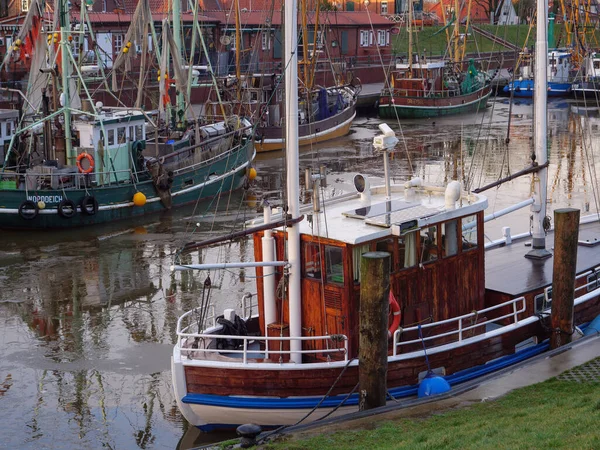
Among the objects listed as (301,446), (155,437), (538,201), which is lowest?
(155,437)

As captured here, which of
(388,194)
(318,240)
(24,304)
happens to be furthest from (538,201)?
(24,304)

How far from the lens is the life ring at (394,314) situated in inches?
568

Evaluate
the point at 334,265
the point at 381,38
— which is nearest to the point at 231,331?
the point at 334,265

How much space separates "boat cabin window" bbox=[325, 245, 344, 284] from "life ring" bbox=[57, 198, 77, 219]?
1691 centimetres

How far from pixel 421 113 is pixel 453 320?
4389 centimetres

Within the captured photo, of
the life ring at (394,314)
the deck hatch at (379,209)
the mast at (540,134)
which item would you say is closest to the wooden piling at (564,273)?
the deck hatch at (379,209)

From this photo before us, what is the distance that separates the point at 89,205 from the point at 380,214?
54.6 feet

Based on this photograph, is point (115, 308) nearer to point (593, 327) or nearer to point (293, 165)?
point (293, 165)

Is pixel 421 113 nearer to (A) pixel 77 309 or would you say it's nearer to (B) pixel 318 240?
(A) pixel 77 309

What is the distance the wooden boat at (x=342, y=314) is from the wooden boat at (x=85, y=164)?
14609mm

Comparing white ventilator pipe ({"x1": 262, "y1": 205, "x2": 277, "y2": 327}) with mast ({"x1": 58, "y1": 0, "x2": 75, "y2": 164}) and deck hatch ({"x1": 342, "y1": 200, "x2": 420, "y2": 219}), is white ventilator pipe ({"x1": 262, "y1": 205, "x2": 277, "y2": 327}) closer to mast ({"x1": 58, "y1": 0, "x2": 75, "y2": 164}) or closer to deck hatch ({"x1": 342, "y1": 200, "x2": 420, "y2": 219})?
deck hatch ({"x1": 342, "y1": 200, "x2": 420, "y2": 219})

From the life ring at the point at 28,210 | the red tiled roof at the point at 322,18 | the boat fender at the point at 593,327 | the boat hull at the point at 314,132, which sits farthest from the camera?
the red tiled roof at the point at 322,18

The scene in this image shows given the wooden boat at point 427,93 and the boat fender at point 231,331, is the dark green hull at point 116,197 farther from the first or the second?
the wooden boat at point 427,93

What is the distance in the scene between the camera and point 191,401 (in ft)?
46.3
